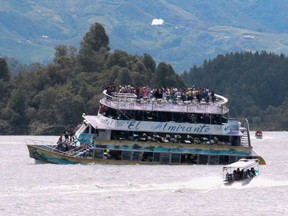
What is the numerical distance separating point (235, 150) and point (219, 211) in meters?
25.8

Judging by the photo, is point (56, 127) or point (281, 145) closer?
point (281, 145)

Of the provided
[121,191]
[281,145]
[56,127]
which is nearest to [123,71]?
[56,127]

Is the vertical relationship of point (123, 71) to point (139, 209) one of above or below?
above

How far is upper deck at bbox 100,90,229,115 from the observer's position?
96.6m

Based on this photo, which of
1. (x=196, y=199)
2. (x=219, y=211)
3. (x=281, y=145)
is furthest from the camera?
(x=281, y=145)

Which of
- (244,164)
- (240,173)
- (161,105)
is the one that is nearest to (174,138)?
(161,105)

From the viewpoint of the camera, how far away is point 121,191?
269 feet

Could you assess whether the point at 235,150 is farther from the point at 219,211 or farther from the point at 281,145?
the point at 281,145

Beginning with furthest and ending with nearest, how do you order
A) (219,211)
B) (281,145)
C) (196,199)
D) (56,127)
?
(56,127)
(281,145)
(196,199)
(219,211)

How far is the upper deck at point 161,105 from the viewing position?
96.6m

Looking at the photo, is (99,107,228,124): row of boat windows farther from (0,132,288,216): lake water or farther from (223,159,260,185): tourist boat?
(223,159,260,185): tourist boat

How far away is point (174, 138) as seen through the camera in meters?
98.0

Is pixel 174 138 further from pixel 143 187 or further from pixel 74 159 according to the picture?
pixel 143 187

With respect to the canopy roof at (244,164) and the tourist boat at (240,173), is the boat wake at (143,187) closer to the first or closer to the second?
the tourist boat at (240,173)
